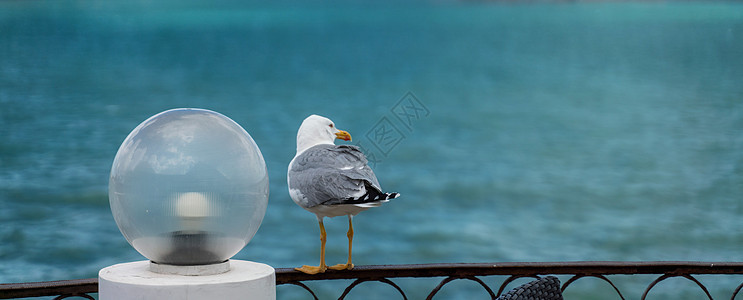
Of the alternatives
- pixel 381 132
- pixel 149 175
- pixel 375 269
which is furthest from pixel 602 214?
pixel 149 175

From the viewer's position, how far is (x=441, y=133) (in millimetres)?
11930

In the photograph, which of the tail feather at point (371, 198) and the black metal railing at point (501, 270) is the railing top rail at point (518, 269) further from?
the tail feather at point (371, 198)

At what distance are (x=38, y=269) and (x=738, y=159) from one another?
8505 mm

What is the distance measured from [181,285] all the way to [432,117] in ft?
35.7

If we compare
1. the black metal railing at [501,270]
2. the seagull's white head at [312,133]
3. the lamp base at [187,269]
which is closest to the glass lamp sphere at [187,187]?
the lamp base at [187,269]

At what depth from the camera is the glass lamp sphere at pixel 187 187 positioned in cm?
138

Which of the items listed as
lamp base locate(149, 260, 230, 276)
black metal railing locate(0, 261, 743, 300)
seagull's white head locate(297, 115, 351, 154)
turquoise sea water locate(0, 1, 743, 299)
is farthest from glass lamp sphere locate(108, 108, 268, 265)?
turquoise sea water locate(0, 1, 743, 299)

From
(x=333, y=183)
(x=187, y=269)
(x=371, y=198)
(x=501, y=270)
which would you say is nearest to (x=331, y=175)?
(x=333, y=183)

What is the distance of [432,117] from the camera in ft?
40.0

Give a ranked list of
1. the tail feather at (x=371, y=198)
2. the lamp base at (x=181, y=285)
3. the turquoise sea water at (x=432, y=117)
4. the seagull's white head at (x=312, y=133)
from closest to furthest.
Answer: the lamp base at (x=181, y=285), the tail feather at (x=371, y=198), the seagull's white head at (x=312, y=133), the turquoise sea water at (x=432, y=117)

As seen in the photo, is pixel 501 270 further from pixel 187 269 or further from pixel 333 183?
pixel 187 269

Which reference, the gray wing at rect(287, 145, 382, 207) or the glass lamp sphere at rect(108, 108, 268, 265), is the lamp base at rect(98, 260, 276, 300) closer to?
the glass lamp sphere at rect(108, 108, 268, 265)

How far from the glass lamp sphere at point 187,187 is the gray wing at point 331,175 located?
2.49 ft

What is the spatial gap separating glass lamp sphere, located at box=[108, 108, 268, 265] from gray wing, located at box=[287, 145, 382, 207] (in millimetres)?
759
